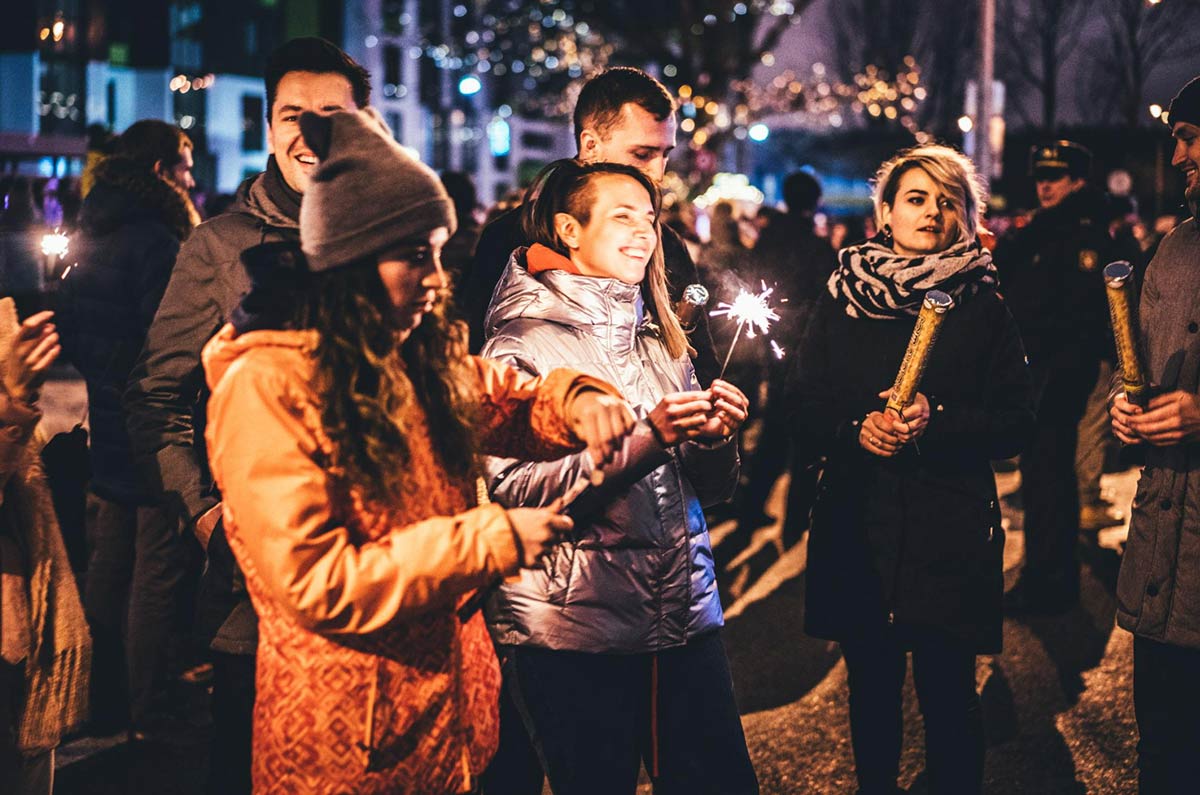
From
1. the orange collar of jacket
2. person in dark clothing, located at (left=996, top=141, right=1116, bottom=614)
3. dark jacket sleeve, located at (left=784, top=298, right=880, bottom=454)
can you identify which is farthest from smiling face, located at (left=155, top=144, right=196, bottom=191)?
person in dark clothing, located at (left=996, top=141, right=1116, bottom=614)

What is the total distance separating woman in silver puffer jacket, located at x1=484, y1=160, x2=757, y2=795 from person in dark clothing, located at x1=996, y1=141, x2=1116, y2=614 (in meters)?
4.22

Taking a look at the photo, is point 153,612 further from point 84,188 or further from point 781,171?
point 781,171

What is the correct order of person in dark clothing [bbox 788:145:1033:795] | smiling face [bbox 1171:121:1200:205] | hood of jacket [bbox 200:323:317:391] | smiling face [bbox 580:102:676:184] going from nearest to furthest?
hood of jacket [bbox 200:323:317:391], smiling face [bbox 1171:121:1200:205], person in dark clothing [bbox 788:145:1033:795], smiling face [bbox 580:102:676:184]

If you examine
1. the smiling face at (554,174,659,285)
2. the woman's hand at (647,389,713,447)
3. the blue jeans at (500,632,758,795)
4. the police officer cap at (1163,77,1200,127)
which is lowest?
the blue jeans at (500,632,758,795)

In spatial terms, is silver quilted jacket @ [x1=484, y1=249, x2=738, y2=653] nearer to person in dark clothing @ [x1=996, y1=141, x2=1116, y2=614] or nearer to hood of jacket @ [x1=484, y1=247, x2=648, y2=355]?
hood of jacket @ [x1=484, y1=247, x2=648, y2=355]

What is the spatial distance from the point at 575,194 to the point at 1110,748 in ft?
10.9

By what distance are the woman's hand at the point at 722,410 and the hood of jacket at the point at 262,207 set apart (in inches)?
49.5

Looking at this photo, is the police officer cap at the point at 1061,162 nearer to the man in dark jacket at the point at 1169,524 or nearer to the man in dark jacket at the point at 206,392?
the man in dark jacket at the point at 1169,524

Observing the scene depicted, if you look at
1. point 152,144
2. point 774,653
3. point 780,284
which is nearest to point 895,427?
point 774,653

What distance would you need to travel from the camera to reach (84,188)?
22.1 ft

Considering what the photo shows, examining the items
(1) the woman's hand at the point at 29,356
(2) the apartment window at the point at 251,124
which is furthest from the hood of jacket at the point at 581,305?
(2) the apartment window at the point at 251,124

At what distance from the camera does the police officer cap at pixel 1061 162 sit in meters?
7.07

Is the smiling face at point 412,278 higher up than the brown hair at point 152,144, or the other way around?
the brown hair at point 152,144

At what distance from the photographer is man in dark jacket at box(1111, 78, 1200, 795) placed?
→ 12.0ft
